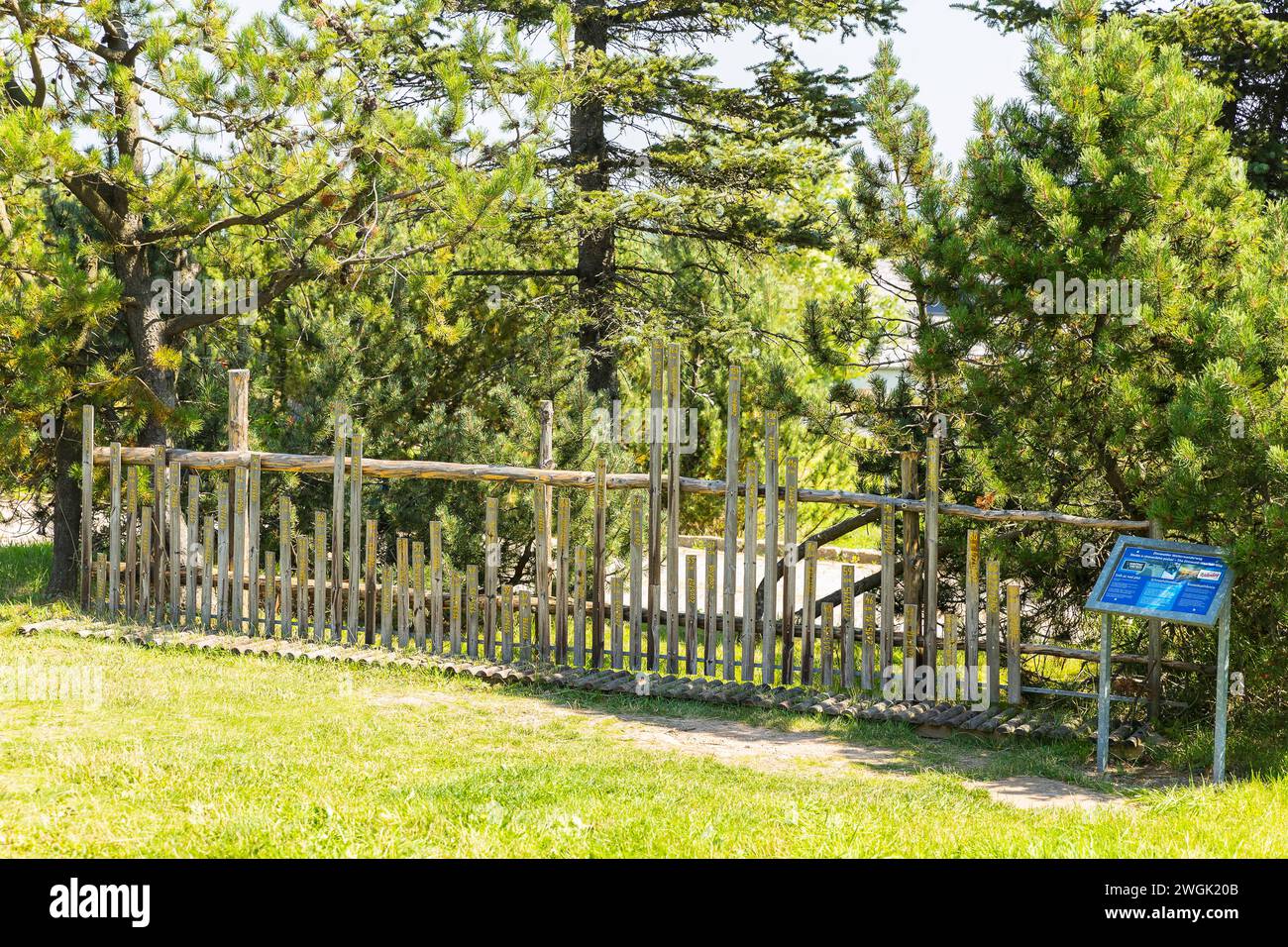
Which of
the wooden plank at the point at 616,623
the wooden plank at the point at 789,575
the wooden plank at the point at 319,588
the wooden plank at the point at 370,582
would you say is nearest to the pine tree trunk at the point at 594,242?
the wooden plank at the point at 370,582

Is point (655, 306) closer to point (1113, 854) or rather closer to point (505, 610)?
point (505, 610)

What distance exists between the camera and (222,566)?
944 cm

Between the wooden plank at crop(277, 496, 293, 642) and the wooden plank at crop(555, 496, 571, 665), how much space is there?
2.10m

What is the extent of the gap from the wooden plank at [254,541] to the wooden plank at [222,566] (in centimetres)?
17

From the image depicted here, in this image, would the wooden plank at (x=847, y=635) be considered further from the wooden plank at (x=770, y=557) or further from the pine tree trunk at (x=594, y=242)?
the pine tree trunk at (x=594, y=242)

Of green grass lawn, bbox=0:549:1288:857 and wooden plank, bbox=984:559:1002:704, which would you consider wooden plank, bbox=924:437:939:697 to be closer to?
wooden plank, bbox=984:559:1002:704

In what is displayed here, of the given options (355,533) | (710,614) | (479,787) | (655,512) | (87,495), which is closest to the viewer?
(479,787)

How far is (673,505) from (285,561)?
Result: 303 centimetres

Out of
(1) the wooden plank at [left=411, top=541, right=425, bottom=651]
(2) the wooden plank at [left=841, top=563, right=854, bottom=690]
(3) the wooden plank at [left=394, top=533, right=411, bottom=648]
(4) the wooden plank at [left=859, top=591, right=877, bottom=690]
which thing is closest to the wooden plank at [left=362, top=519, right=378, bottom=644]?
(3) the wooden plank at [left=394, top=533, right=411, bottom=648]

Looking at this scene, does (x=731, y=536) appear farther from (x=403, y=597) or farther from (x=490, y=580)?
(x=403, y=597)

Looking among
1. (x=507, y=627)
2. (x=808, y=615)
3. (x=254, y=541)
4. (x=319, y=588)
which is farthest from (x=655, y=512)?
(x=254, y=541)

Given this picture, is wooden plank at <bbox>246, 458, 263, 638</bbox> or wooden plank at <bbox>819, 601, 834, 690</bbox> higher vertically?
wooden plank at <bbox>246, 458, 263, 638</bbox>

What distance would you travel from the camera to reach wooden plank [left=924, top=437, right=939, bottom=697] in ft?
24.5

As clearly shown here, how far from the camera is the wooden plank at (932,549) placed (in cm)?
747
